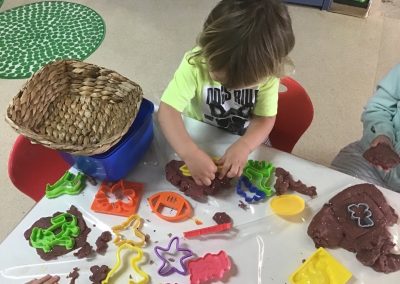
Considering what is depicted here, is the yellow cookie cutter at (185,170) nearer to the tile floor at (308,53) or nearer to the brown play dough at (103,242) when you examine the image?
the brown play dough at (103,242)

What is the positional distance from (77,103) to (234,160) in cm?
31

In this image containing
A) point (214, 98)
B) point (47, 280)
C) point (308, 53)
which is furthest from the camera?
point (308, 53)

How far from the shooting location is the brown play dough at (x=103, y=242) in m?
0.61

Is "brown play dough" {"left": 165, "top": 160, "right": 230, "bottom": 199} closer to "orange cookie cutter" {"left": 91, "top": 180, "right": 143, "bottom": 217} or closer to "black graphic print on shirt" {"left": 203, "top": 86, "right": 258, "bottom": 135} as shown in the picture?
"orange cookie cutter" {"left": 91, "top": 180, "right": 143, "bottom": 217}

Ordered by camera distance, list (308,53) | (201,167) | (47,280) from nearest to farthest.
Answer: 1. (47,280)
2. (201,167)
3. (308,53)

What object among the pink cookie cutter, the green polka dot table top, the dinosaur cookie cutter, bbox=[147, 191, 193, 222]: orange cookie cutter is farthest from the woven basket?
the green polka dot table top

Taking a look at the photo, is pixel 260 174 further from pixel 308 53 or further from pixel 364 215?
pixel 308 53

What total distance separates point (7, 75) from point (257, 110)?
46.4 inches

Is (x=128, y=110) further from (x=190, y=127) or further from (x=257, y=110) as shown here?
(x=257, y=110)

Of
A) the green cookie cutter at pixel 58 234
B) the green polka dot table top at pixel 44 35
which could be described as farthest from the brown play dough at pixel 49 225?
the green polka dot table top at pixel 44 35

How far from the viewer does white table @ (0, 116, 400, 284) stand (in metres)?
0.59

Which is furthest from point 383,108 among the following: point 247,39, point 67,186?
point 67,186

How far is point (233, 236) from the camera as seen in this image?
2.09 ft

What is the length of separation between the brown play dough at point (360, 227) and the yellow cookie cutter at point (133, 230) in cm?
25
